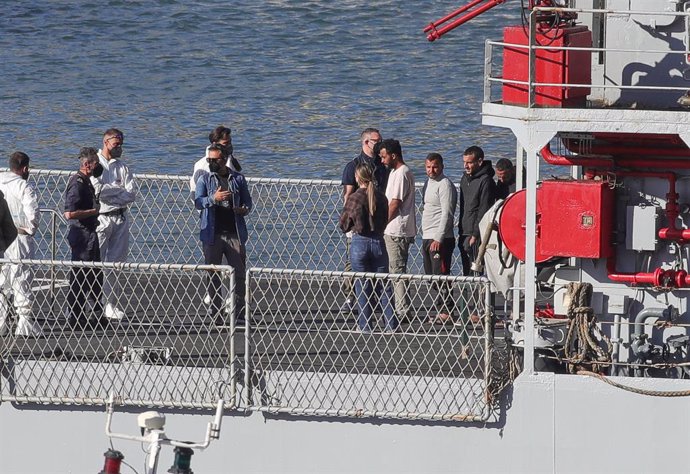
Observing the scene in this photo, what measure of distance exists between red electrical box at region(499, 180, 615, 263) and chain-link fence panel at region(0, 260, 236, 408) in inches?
90.7

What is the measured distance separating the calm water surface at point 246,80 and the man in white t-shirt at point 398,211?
48.5ft

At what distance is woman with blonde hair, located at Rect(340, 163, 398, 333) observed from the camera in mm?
11867

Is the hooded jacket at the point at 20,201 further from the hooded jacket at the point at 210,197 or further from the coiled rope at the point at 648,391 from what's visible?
the coiled rope at the point at 648,391

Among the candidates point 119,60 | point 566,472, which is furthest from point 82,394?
point 119,60

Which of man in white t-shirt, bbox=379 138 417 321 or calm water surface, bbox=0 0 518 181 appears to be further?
calm water surface, bbox=0 0 518 181

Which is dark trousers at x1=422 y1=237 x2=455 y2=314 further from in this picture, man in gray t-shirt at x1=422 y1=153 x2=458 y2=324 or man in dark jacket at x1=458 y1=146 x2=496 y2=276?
man in dark jacket at x1=458 y1=146 x2=496 y2=276

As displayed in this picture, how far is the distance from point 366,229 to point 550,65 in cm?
215

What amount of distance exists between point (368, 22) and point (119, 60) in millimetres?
6373

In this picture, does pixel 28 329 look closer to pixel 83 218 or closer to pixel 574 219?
pixel 83 218

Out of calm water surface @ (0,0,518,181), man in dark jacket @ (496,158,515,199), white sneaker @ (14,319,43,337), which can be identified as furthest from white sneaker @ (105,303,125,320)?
calm water surface @ (0,0,518,181)

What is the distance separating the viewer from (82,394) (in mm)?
11023

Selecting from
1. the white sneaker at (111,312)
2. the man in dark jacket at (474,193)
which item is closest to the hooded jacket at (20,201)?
the white sneaker at (111,312)

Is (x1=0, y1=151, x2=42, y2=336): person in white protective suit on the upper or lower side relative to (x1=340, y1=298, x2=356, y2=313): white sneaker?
upper

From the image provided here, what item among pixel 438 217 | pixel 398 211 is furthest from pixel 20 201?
pixel 438 217
